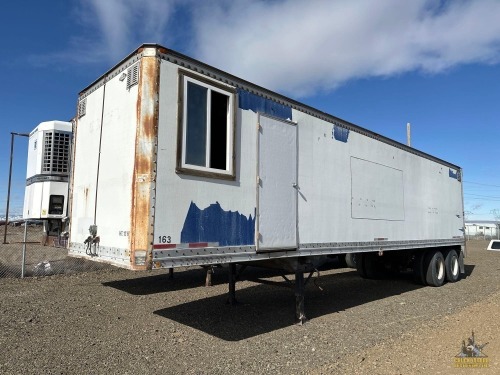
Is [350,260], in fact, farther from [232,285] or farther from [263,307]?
[232,285]

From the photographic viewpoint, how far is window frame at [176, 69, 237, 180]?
489 cm

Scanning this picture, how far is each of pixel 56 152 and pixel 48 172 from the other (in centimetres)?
48

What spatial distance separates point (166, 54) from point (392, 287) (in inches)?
356

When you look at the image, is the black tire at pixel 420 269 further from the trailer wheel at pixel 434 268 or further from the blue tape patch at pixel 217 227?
the blue tape patch at pixel 217 227

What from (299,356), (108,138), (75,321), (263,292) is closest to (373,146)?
(263,292)

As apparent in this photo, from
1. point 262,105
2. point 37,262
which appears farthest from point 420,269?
point 37,262

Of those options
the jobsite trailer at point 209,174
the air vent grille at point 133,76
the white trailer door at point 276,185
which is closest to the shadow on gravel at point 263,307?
the jobsite trailer at point 209,174

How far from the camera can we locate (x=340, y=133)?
7840 millimetres

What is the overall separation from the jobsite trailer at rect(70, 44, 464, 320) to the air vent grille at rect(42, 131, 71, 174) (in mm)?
2254

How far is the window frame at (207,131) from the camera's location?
4.89m

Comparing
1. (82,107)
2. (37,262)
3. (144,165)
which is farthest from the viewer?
(37,262)

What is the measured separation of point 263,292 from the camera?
376 inches

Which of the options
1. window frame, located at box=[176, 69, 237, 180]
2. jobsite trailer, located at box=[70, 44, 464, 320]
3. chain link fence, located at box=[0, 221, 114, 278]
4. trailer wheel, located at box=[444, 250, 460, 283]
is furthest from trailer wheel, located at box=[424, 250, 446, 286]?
chain link fence, located at box=[0, 221, 114, 278]

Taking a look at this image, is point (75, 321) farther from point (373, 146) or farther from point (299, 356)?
point (373, 146)
